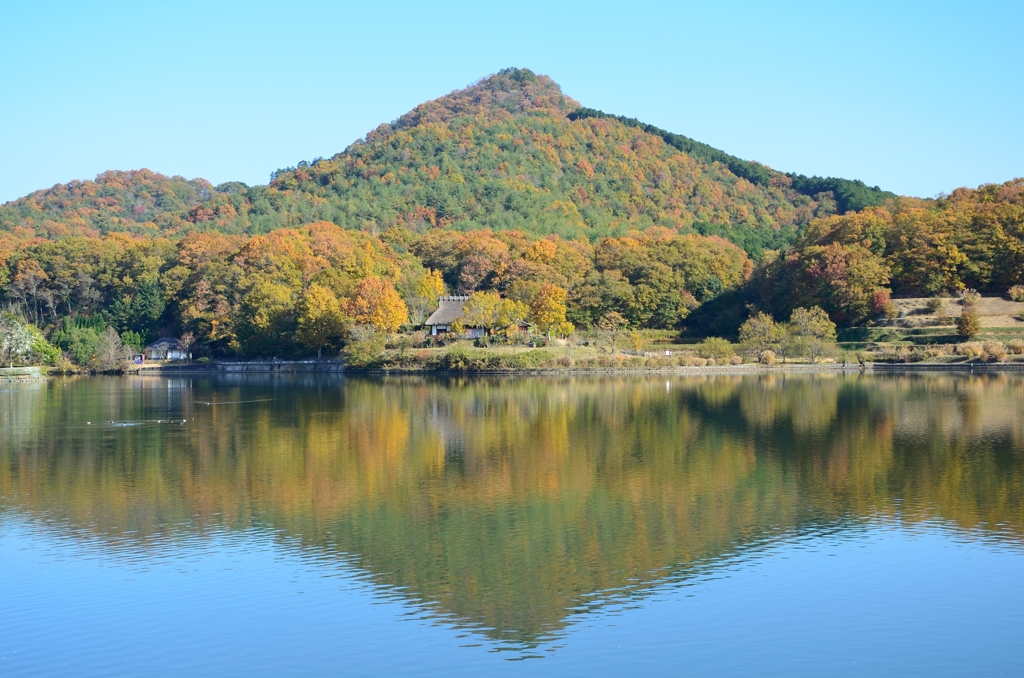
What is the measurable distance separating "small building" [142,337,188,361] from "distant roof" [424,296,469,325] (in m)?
21.0

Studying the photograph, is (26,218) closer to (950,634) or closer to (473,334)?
(473,334)

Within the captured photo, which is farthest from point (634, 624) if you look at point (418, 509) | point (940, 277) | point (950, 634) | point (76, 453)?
point (940, 277)

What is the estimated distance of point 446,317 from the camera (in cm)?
6956

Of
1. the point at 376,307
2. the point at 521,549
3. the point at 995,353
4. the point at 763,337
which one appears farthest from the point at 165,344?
the point at 521,549

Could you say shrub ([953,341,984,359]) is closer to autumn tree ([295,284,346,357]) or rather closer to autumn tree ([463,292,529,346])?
autumn tree ([463,292,529,346])

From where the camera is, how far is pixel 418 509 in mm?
18453

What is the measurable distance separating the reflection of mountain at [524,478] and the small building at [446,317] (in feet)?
92.6

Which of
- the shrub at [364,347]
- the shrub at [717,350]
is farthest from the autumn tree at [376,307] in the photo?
the shrub at [717,350]

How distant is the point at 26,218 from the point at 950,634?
127716 millimetres

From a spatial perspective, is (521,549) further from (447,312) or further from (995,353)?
(447,312)

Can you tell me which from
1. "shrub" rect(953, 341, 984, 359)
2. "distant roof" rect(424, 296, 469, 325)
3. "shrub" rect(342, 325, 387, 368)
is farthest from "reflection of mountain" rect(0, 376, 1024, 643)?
"distant roof" rect(424, 296, 469, 325)

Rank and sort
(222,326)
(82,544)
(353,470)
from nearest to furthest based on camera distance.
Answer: (82,544) < (353,470) < (222,326)

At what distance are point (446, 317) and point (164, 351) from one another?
78.5 feet

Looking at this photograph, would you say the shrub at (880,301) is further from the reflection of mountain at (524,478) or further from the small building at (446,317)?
the small building at (446,317)
